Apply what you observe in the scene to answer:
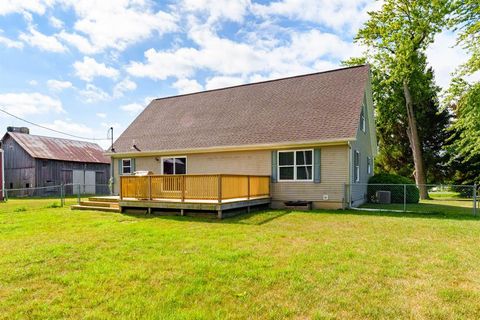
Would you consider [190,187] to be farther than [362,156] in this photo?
No

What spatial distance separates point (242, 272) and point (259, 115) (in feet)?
35.8

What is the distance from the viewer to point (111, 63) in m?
16.1

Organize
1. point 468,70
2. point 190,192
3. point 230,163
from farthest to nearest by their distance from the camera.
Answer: point 468,70 → point 230,163 → point 190,192

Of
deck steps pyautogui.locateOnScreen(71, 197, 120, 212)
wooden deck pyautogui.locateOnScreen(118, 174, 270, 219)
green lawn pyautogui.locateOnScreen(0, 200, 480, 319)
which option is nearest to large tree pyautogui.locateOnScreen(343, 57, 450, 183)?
wooden deck pyautogui.locateOnScreen(118, 174, 270, 219)

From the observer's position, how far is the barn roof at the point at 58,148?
25.7 m

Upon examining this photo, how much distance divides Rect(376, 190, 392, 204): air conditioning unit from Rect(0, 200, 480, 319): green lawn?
6.64 metres

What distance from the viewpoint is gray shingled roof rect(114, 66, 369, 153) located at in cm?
1253

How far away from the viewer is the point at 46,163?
1023 inches

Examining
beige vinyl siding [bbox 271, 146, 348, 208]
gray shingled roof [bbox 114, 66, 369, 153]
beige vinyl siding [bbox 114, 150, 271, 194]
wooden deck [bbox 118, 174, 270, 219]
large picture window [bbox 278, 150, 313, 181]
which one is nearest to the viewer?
wooden deck [bbox 118, 174, 270, 219]

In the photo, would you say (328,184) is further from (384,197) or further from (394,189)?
(394,189)

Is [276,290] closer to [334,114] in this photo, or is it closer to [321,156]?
[321,156]

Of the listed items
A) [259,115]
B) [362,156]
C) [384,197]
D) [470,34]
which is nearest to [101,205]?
[259,115]

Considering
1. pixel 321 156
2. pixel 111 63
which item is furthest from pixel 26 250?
pixel 111 63

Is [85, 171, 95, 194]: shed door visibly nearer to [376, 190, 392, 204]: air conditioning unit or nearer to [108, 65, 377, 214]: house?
[108, 65, 377, 214]: house
